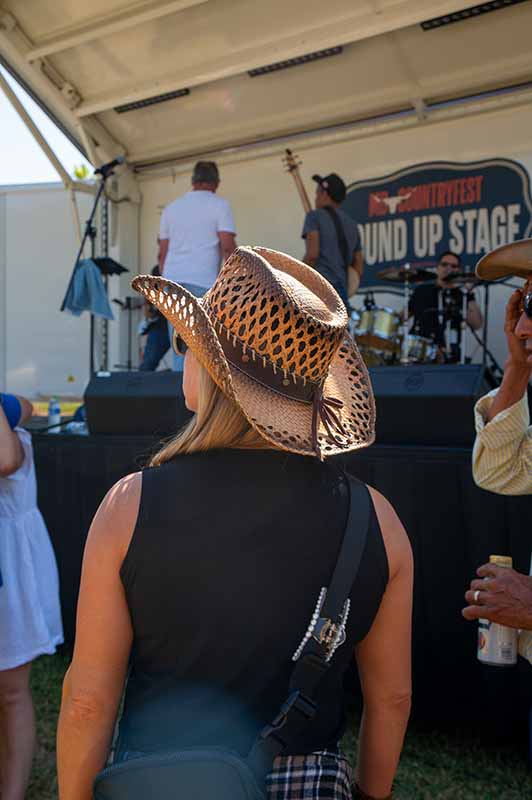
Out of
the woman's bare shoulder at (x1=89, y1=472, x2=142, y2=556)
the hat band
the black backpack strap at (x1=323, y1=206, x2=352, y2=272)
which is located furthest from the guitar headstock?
the woman's bare shoulder at (x1=89, y1=472, x2=142, y2=556)

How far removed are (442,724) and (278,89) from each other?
5.65 m

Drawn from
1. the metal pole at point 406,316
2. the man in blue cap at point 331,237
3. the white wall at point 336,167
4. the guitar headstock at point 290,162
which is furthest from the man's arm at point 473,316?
the guitar headstock at point 290,162

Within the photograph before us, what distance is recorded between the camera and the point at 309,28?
571 cm

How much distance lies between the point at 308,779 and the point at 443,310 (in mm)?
5921

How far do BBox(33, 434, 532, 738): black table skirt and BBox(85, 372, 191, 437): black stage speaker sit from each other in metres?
0.95

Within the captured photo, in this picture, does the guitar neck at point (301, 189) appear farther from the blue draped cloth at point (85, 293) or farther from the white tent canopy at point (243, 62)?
the blue draped cloth at point (85, 293)

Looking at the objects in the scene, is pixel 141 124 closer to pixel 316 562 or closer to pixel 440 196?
pixel 440 196

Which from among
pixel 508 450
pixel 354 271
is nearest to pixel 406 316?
pixel 354 271

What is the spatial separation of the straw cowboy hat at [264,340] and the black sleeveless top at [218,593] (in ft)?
0.31

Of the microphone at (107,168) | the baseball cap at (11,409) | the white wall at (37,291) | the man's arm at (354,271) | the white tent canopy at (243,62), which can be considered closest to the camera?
the baseball cap at (11,409)

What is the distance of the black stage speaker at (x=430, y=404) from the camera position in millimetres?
3113

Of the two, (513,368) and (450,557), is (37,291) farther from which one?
(513,368)

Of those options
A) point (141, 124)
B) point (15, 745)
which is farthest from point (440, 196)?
point (15, 745)

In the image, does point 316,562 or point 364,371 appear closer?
point 316,562
